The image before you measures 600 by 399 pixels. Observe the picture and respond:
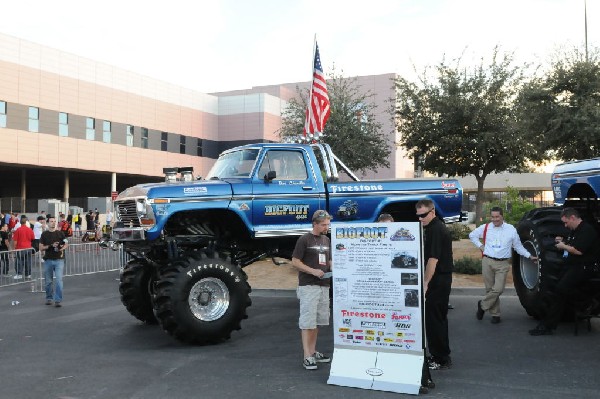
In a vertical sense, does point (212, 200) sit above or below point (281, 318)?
above

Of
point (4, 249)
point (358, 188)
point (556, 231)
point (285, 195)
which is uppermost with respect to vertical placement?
point (358, 188)

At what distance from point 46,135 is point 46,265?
30289 millimetres

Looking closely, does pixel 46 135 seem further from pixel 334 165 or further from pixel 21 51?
pixel 334 165

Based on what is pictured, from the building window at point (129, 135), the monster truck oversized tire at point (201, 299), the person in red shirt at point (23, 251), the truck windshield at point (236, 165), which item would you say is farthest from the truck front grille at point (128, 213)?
the building window at point (129, 135)

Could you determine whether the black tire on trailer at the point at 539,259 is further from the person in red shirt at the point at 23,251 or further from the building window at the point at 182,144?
the building window at the point at 182,144

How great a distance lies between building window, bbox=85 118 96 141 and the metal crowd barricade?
2334 centimetres

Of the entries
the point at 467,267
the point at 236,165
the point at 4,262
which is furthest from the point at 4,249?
the point at 467,267

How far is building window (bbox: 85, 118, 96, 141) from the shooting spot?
43.0 meters

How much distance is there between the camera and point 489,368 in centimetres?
671

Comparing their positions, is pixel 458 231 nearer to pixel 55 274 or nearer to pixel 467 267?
pixel 467 267

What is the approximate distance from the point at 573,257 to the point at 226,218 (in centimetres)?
510

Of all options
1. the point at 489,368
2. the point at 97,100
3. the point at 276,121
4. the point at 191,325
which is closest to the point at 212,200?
the point at 191,325

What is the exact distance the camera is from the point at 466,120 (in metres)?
24.2

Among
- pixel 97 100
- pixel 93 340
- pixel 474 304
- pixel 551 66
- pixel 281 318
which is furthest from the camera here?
pixel 97 100
